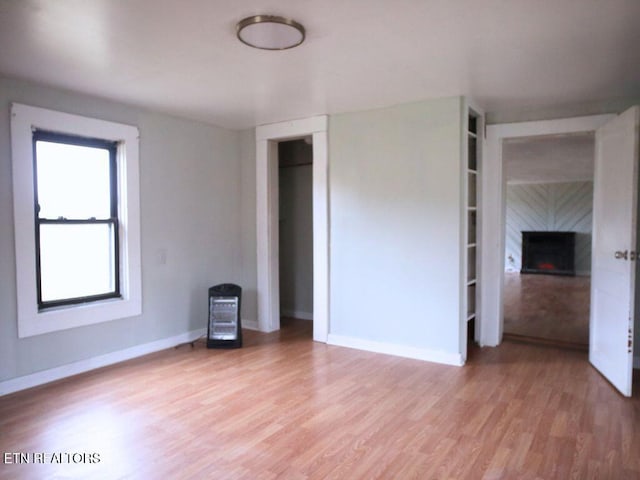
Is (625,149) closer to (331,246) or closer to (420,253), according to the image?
(420,253)

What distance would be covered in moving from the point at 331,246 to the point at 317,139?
3.76ft

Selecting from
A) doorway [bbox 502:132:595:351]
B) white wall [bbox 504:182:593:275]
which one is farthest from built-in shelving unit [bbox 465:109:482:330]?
white wall [bbox 504:182:593:275]

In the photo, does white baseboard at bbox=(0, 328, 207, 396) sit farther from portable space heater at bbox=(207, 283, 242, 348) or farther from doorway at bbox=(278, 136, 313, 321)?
doorway at bbox=(278, 136, 313, 321)

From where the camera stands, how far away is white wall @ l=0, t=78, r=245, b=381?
331 cm

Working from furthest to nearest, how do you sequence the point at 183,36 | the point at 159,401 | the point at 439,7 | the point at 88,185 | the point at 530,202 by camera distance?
the point at 530,202, the point at 88,185, the point at 159,401, the point at 183,36, the point at 439,7

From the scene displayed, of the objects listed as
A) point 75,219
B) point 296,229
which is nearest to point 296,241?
point 296,229

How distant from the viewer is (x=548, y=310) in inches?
244

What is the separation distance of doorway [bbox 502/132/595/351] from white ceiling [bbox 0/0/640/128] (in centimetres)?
280

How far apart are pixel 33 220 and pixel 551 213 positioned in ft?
35.3

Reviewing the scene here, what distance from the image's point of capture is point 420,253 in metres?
4.11

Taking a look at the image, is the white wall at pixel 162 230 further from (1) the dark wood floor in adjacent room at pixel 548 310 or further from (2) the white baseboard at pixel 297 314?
(1) the dark wood floor in adjacent room at pixel 548 310

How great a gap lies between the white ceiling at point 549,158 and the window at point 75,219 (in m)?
3.97

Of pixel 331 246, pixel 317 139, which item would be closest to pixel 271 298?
pixel 331 246

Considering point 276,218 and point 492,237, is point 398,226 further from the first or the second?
point 276,218
